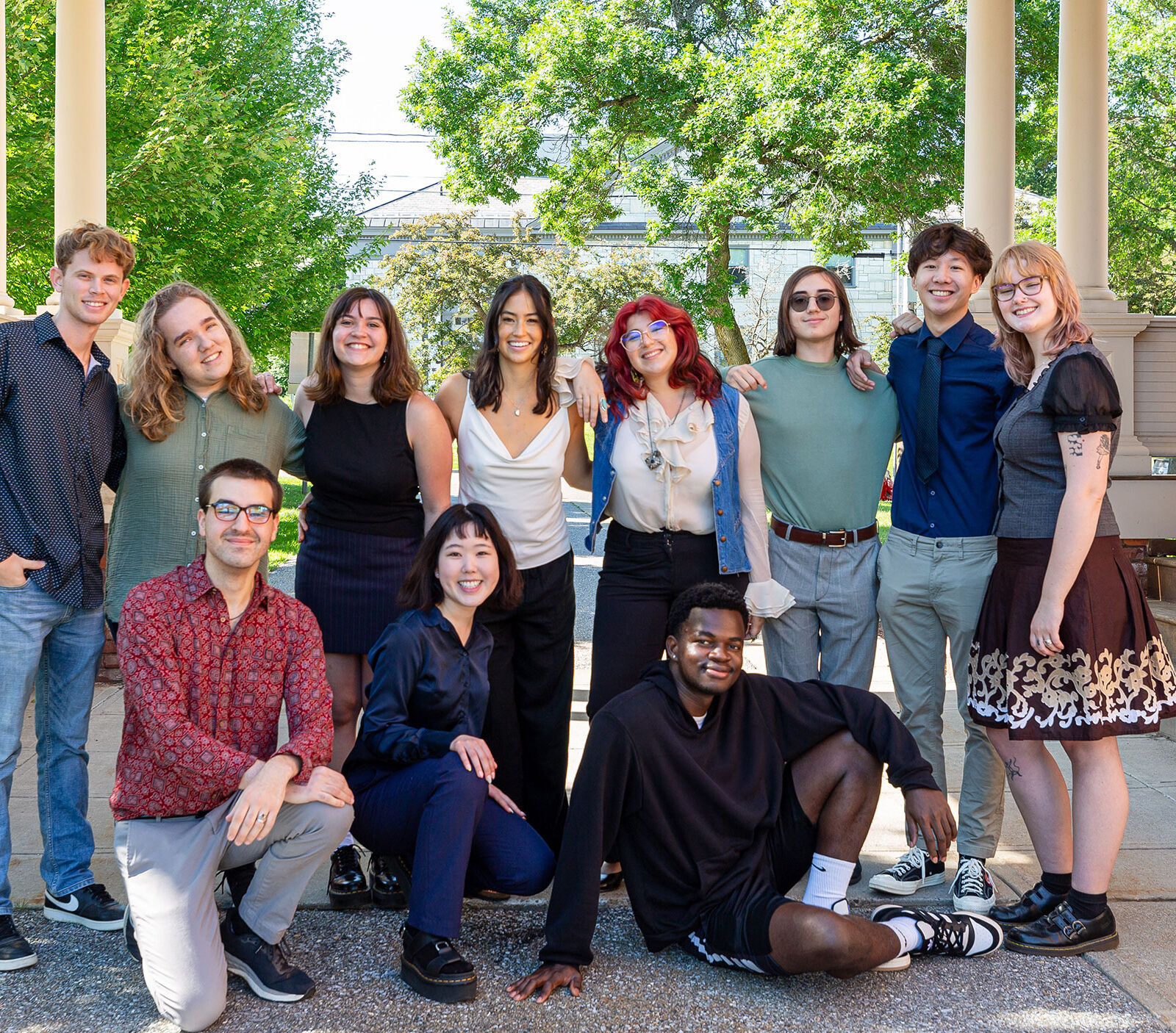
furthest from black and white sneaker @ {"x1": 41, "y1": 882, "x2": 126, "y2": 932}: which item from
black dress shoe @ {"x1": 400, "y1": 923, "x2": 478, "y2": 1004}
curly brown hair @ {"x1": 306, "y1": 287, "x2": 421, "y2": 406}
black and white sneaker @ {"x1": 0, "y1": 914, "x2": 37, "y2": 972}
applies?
curly brown hair @ {"x1": 306, "y1": 287, "x2": 421, "y2": 406}

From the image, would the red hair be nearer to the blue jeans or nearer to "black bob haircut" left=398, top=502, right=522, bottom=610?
"black bob haircut" left=398, top=502, right=522, bottom=610

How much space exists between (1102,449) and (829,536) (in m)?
0.96

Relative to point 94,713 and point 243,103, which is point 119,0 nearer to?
point 243,103

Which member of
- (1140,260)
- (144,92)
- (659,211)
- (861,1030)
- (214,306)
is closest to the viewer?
(861,1030)

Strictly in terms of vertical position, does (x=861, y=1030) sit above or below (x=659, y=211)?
below

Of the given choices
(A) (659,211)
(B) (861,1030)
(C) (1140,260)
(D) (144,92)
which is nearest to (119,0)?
(D) (144,92)

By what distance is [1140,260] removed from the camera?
2222cm

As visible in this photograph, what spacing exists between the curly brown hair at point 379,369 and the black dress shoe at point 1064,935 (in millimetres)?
2709

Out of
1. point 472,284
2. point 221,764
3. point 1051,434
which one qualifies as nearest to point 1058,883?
point 1051,434

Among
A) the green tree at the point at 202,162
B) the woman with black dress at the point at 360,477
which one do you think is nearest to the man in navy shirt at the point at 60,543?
the woman with black dress at the point at 360,477

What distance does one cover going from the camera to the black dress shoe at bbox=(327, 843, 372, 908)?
3.76 m

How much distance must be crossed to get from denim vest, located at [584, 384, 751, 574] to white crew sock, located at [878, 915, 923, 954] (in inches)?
48.3

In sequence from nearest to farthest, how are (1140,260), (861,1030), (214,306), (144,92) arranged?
(861,1030) → (214,306) → (144,92) → (1140,260)

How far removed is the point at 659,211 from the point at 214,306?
12889 millimetres
